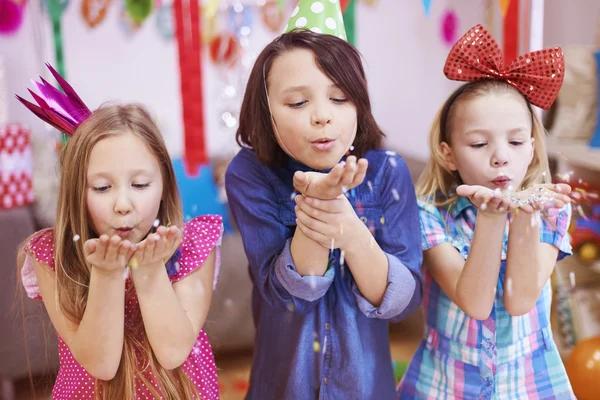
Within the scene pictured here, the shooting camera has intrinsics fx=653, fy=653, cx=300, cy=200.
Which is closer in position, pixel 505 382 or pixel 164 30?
pixel 505 382

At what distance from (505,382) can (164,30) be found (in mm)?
2086

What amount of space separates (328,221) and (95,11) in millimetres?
2054

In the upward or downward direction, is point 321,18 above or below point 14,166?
above

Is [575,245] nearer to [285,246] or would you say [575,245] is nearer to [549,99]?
[549,99]

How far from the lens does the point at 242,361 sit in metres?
2.12

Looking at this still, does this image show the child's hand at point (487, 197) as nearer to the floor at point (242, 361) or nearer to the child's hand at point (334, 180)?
the child's hand at point (334, 180)

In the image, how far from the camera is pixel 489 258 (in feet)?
3.00

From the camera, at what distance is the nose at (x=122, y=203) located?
850mm

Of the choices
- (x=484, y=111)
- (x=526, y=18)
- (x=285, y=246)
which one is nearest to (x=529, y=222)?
(x=484, y=111)

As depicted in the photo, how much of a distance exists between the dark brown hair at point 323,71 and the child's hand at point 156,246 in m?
0.21

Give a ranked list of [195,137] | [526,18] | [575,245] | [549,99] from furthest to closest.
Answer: [526,18] → [575,245] → [195,137] → [549,99]

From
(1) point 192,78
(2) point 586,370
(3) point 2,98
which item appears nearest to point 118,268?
(1) point 192,78

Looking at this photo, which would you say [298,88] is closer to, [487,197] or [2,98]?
[487,197]

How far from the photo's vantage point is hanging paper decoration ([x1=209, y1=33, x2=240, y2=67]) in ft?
8.82
